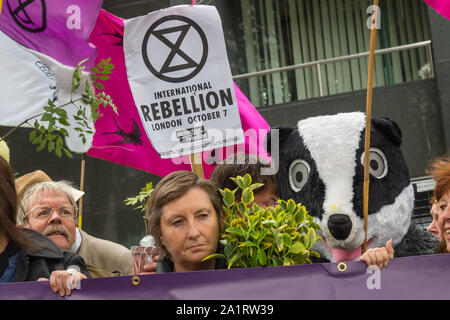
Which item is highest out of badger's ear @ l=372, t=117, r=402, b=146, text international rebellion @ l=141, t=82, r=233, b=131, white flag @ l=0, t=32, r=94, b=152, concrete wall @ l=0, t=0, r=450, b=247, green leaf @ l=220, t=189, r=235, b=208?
white flag @ l=0, t=32, r=94, b=152

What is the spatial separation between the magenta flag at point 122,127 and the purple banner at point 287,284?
2.79 m

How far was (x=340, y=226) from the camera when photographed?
3547mm

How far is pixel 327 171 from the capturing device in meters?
3.80

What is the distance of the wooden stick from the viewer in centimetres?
477

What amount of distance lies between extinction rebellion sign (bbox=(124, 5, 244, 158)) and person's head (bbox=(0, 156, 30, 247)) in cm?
174

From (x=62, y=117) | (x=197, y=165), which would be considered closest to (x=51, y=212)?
(x=62, y=117)

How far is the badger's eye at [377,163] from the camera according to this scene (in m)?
3.80

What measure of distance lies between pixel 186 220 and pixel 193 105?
6.65 ft

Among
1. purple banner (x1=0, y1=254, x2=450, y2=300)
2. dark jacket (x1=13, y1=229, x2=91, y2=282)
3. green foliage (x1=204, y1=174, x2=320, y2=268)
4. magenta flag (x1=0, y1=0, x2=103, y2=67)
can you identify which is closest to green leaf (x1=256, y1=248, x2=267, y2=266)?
green foliage (x1=204, y1=174, x2=320, y2=268)

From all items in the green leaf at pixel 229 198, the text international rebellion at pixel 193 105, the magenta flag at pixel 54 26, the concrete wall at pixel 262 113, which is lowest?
the concrete wall at pixel 262 113

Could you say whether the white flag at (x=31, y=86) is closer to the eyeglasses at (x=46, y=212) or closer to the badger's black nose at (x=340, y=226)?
the eyeglasses at (x=46, y=212)

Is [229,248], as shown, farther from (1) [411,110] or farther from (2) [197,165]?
(1) [411,110]

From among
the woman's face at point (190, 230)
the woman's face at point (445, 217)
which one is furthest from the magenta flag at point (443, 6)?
the woman's face at point (190, 230)

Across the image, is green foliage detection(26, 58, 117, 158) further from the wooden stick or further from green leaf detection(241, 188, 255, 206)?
green leaf detection(241, 188, 255, 206)
